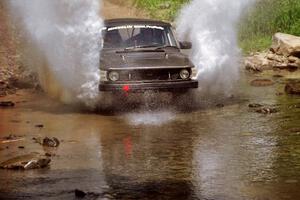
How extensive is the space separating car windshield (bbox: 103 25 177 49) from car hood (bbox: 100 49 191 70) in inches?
12.5

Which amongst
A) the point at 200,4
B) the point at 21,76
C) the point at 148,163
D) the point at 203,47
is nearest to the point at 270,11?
the point at 200,4

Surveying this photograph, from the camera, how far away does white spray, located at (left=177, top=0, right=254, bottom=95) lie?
1223 centimetres

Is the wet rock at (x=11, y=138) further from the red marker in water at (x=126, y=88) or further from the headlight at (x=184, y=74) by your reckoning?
the headlight at (x=184, y=74)

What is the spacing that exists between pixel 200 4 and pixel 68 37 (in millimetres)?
5829

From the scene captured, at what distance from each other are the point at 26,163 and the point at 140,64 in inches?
146

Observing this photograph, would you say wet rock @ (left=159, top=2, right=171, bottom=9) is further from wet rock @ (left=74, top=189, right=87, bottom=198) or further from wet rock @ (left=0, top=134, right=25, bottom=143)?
wet rock @ (left=74, top=189, right=87, bottom=198)

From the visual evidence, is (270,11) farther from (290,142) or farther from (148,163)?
(148,163)

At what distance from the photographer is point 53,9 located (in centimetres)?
1115

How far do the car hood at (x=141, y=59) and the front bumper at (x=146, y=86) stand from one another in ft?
0.92

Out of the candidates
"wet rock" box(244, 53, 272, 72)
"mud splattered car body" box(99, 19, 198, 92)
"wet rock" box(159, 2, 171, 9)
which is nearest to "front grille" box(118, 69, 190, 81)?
"mud splattered car body" box(99, 19, 198, 92)

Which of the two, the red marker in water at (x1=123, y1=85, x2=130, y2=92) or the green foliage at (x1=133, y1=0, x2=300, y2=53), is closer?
the red marker in water at (x1=123, y1=85, x2=130, y2=92)

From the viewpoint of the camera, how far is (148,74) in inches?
389

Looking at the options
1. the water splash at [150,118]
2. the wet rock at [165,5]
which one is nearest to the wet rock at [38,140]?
the water splash at [150,118]

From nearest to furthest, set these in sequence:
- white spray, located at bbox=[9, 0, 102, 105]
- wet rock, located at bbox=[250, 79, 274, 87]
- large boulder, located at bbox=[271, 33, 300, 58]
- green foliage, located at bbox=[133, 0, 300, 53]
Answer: white spray, located at bbox=[9, 0, 102, 105] → wet rock, located at bbox=[250, 79, 274, 87] → large boulder, located at bbox=[271, 33, 300, 58] → green foliage, located at bbox=[133, 0, 300, 53]
